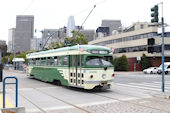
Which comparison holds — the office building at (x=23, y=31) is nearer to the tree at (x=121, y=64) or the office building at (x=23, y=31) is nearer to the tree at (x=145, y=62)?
the tree at (x=121, y=64)

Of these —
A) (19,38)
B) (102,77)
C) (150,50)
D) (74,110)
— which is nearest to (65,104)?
(74,110)

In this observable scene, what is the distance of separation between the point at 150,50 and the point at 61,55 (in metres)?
6.07

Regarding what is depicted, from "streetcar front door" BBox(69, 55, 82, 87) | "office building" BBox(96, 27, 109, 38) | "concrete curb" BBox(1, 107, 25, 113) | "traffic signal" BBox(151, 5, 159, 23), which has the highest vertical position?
"office building" BBox(96, 27, 109, 38)

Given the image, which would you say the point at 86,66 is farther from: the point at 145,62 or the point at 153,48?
the point at 145,62

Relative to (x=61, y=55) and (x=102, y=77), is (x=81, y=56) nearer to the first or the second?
(x=102, y=77)

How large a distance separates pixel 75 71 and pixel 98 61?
5.03ft

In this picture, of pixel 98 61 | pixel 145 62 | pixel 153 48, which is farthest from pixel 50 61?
pixel 145 62

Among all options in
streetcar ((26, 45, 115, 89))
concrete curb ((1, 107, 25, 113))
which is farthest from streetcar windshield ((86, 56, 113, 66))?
concrete curb ((1, 107, 25, 113))

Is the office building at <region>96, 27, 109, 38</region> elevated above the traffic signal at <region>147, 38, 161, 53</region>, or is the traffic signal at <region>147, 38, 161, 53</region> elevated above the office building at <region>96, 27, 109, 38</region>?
the office building at <region>96, 27, 109, 38</region>

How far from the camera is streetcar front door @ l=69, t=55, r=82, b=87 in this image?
45.9 ft

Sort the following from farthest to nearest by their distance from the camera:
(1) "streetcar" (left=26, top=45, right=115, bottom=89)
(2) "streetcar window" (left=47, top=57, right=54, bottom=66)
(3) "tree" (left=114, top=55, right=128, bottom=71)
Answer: (3) "tree" (left=114, top=55, right=128, bottom=71) → (2) "streetcar window" (left=47, top=57, right=54, bottom=66) → (1) "streetcar" (left=26, top=45, right=115, bottom=89)

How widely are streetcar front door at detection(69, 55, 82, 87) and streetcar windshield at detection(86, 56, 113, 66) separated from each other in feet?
2.01

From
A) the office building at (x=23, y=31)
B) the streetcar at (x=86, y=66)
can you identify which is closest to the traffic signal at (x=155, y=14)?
the streetcar at (x=86, y=66)

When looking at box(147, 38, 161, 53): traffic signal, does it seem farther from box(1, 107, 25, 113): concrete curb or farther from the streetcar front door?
box(1, 107, 25, 113): concrete curb
